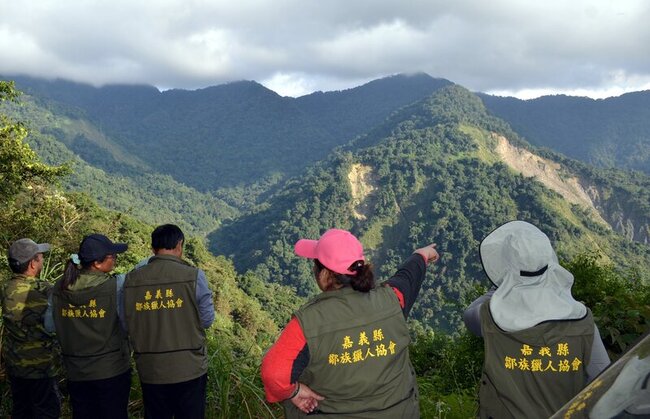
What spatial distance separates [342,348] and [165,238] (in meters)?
1.44

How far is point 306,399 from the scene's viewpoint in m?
1.84

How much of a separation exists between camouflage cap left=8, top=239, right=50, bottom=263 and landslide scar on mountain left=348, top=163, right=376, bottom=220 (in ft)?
317

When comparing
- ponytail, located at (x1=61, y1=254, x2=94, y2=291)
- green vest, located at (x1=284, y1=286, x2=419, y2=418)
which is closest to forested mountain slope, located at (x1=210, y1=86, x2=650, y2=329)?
ponytail, located at (x1=61, y1=254, x2=94, y2=291)

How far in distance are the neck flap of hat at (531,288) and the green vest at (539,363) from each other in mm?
39

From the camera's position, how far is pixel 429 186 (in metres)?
98.8

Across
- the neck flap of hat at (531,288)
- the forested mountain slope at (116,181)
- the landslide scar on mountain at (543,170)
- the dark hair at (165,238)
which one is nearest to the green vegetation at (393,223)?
the forested mountain slope at (116,181)

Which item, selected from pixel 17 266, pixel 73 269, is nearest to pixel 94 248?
pixel 73 269

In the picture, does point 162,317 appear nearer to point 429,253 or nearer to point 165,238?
point 165,238

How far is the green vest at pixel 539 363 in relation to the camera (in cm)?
182

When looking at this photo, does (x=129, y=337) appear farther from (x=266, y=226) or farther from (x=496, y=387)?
(x=266, y=226)

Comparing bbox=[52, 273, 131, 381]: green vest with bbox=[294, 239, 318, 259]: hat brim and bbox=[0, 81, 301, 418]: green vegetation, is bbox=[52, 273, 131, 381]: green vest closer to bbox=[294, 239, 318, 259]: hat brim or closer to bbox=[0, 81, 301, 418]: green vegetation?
bbox=[0, 81, 301, 418]: green vegetation

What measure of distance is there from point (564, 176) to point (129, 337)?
117912 millimetres

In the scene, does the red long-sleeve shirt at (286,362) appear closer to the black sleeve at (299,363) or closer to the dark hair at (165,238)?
the black sleeve at (299,363)

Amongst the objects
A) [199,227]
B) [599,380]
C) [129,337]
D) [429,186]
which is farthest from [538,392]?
[199,227]
